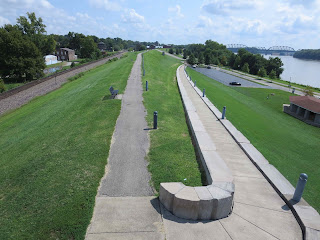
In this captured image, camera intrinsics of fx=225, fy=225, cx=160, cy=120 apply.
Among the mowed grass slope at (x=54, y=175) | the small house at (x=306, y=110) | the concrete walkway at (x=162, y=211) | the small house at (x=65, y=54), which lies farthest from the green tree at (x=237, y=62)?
the concrete walkway at (x=162, y=211)

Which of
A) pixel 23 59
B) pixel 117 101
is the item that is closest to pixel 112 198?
pixel 117 101

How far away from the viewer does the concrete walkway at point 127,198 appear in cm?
526

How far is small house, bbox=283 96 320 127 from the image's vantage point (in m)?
27.4

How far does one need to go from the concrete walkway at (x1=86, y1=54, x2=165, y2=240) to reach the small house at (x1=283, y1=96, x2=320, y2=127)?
25.5m

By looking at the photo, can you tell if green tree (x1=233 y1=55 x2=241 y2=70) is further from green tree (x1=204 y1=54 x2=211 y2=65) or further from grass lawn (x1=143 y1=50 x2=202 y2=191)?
grass lawn (x1=143 y1=50 x2=202 y2=191)

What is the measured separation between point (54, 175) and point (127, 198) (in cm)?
285

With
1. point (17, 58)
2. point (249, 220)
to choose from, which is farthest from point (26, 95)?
point (249, 220)

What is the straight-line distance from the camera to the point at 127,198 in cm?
646

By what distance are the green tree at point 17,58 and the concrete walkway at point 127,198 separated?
141 feet

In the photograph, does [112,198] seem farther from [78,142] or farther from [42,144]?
[42,144]

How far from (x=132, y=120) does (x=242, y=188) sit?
23.7 ft

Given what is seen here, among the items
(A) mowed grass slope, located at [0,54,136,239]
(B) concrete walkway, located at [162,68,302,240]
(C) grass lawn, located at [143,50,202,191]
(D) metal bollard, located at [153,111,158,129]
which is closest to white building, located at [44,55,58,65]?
(A) mowed grass slope, located at [0,54,136,239]

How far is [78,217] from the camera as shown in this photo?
5562 millimetres

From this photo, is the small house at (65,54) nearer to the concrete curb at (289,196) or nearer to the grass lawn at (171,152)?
the grass lawn at (171,152)
